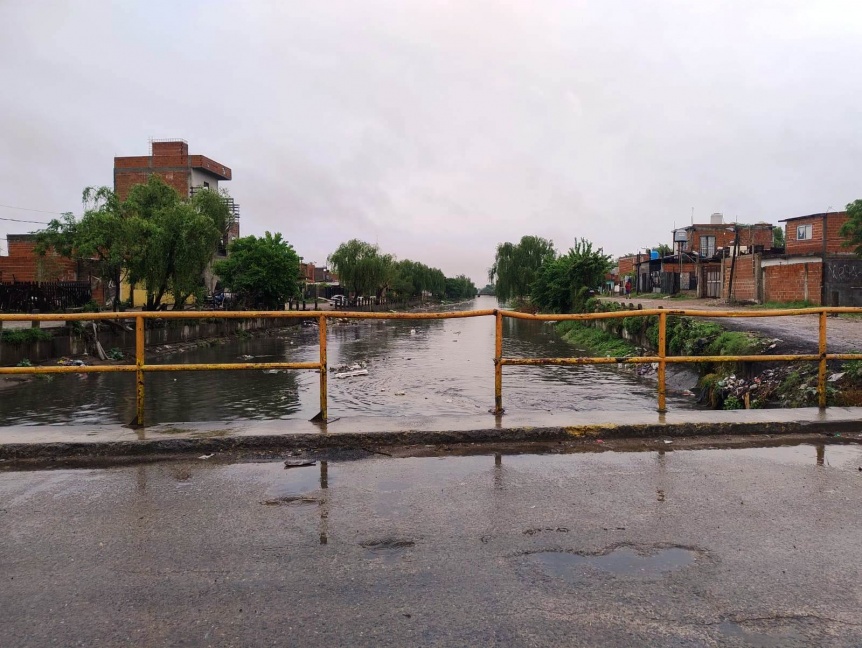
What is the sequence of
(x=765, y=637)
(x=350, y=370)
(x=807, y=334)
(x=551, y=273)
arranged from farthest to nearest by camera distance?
(x=551, y=273) < (x=350, y=370) < (x=807, y=334) < (x=765, y=637)

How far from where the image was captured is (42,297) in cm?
2859

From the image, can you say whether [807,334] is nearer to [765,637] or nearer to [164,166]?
[765,637]

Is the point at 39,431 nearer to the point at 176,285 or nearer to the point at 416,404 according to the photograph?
the point at 416,404

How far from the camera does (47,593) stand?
2.82 m

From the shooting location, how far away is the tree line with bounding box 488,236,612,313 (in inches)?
1751

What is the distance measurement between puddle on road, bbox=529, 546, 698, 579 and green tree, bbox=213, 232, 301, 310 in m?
41.9

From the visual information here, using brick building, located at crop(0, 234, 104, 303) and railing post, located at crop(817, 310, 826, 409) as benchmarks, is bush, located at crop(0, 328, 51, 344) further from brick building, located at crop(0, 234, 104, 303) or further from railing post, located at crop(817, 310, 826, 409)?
railing post, located at crop(817, 310, 826, 409)

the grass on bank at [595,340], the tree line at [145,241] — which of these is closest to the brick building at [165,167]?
the tree line at [145,241]

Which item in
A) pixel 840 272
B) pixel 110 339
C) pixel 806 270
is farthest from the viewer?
pixel 806 270

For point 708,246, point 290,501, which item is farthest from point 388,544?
point 708,246

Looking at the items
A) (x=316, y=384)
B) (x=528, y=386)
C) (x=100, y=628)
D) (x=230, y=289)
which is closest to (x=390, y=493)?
(x=100, y=628)

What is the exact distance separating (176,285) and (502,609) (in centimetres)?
2965

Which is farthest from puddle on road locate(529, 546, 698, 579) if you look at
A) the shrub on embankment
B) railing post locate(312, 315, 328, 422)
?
the shrub on embankment

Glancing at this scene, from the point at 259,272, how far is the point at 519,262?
34.2 metres
